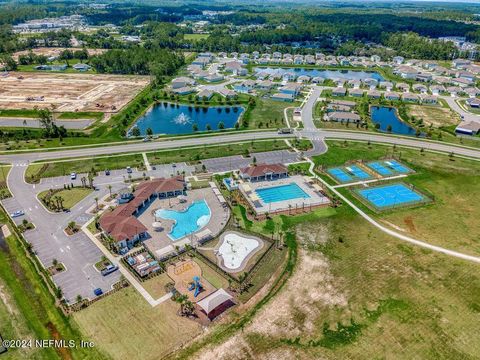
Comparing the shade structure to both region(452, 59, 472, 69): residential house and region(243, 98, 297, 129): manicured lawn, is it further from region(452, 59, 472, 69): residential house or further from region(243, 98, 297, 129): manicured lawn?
region(452, 59, 472, 69): residential house

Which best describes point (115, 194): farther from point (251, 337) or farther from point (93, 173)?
point (251, 337)

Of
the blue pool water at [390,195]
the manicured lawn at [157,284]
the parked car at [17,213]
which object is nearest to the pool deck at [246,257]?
the manicured lawn at [157,284]

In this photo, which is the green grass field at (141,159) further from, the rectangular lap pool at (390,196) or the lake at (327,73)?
the lake at (327,73)

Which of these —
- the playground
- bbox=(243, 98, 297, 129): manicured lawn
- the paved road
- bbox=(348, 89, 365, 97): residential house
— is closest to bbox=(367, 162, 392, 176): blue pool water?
bbox=(243, 98, 297, 129): manicured lawn

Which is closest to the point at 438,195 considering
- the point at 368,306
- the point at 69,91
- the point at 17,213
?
the point at 368,306

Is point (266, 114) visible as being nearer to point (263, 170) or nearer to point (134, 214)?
point (263, 170)
